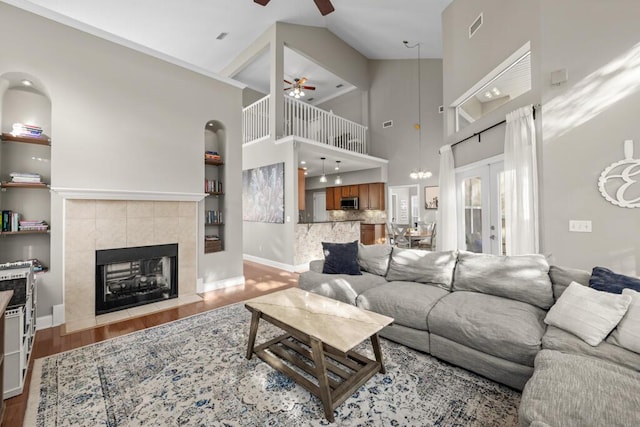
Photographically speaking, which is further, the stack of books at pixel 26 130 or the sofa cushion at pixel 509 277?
the stack of books at pixel 26 130

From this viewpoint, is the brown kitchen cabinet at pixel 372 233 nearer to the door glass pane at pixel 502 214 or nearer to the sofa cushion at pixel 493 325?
Result: the door glass pane at pixel 502 214

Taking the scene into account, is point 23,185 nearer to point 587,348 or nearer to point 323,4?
point 323,4

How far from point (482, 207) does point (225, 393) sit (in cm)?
440

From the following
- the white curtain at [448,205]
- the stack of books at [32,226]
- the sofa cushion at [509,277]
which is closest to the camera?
the sofa cushion at [509,277]

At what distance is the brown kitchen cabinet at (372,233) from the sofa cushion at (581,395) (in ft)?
22.4

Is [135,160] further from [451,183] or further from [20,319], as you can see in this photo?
[451,183]

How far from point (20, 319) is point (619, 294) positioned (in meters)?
4.27

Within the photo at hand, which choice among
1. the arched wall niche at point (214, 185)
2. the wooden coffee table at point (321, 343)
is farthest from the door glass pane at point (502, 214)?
the arched wall niche at point (214, 185)

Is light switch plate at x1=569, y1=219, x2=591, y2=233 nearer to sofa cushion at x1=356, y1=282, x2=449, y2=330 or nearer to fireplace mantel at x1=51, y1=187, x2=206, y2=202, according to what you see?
sofa cushion at x1=356, y1=282, x2=449, y2=330

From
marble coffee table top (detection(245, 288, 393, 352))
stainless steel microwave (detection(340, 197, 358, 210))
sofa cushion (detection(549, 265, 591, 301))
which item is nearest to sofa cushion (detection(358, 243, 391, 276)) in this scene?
marble coffee table top (detection(245, 288, 393, 352))

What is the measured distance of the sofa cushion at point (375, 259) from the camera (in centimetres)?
335

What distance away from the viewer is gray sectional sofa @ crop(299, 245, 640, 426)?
4.19 feet

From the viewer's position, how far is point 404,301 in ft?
8.07

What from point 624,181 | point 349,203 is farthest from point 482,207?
point 349,203
